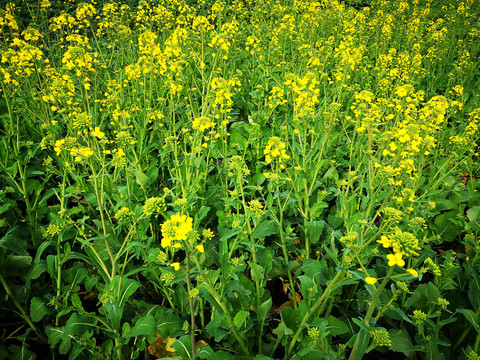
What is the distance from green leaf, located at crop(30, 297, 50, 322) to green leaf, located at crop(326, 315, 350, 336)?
5.85ft

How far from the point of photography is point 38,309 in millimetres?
1914

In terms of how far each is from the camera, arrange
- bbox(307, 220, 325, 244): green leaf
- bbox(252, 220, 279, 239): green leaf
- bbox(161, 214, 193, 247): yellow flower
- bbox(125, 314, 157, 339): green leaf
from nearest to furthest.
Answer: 1. bbox(161, 214, 193, 247): yellow flower
2. bbox(125, 314, 157, 339): green leaf
3. bbox(252, 220, 279, 239): green leaf
4. bbox(307, 220, 325, 244): green leaf

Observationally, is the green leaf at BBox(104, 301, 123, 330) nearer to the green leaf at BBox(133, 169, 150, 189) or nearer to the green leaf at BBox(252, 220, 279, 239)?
the green leaf at BBox(252, 220, 279, 239)

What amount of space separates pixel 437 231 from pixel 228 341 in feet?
6.97

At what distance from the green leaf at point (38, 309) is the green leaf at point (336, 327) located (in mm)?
1782

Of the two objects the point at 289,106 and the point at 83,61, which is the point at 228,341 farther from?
the point at 289,106

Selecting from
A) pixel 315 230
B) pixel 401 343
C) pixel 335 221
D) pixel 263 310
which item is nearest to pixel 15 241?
pixel 263 310

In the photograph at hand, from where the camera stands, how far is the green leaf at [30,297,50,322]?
1890mm

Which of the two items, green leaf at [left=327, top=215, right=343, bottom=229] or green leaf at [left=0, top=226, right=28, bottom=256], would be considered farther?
green leaf at [left=327, top=215, right=343, bottom=229]

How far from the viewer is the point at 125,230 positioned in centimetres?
254

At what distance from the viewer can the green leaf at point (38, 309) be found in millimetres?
1890

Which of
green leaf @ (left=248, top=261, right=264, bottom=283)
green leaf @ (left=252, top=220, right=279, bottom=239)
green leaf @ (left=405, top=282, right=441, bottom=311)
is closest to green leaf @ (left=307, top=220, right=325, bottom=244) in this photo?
green leaf @ (left=252, top=220, right=279, bottom=239)

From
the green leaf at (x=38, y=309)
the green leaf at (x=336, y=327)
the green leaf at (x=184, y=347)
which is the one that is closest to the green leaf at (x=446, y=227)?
the green leaf at (x=336, y=327)

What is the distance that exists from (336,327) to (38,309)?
187cm
